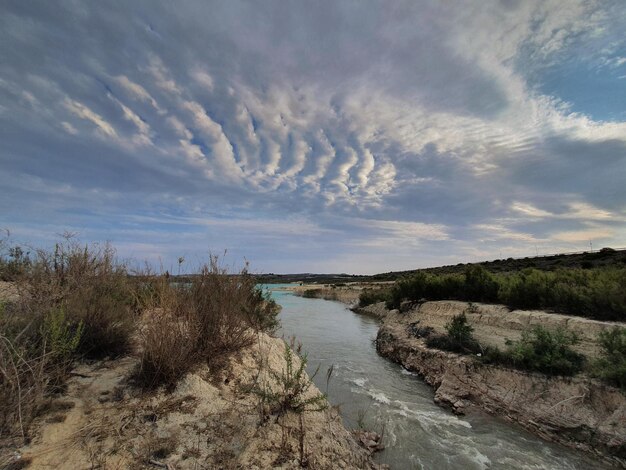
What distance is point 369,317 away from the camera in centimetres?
3183

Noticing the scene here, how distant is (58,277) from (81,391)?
288 centimetres

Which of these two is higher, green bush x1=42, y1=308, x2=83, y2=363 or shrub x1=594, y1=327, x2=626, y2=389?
green bush x1=42, y1=308, x2=83, y2=363

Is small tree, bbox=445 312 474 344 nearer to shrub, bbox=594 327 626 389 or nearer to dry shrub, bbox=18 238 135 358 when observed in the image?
shrub, bbox=594 327 626 389

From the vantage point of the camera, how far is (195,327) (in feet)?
18.6

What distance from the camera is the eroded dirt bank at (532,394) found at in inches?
268

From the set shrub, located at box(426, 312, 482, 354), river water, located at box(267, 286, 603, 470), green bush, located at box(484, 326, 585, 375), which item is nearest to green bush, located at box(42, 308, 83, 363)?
river water, located at box(267, 286, 603, 470)

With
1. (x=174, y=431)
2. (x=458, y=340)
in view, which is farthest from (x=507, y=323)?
(x=174, y=431)

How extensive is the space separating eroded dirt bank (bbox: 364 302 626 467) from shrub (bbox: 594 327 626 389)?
27 centimetres

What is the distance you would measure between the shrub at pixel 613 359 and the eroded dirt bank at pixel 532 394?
0.27 m

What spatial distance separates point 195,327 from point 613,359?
9.54 metres

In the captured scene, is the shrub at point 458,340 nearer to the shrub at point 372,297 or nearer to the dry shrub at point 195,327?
the dry shrub at point 195,327

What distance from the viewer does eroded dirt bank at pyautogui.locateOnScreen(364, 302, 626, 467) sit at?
22.3 ft

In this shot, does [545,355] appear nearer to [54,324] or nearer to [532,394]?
[532,394]

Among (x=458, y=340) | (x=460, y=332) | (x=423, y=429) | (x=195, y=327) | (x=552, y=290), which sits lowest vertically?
(x=423, y=429)
